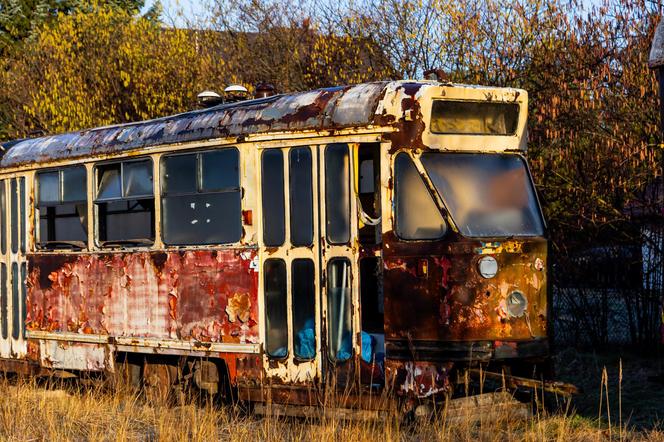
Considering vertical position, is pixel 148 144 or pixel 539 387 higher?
pixel 148 144

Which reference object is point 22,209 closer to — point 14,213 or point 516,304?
point 14,213

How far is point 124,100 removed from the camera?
23469mm

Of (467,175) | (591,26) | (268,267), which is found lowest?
(268,267)

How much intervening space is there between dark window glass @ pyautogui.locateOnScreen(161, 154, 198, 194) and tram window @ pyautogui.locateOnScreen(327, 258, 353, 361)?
1775 mm

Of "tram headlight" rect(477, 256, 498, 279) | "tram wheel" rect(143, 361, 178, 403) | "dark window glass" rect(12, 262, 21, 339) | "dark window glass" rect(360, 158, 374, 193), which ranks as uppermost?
"dark window glass" rect(360, 158, 374, 193)

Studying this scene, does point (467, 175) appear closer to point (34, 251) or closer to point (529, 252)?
point (529, 252)

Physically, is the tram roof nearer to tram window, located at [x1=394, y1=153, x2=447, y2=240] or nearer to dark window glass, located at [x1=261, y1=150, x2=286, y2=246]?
dark window glass, located at [x1=261, y1=150, x2=286, y2=246]

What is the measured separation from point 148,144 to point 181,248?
114 centimetres

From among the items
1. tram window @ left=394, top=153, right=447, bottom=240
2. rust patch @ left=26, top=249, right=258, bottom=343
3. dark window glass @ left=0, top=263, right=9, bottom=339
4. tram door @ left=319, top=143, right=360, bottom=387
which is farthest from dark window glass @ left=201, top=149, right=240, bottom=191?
dark window glass @ left=0, top=263, right=9, bottom=339

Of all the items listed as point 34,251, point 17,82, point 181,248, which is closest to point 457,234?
point 181,248

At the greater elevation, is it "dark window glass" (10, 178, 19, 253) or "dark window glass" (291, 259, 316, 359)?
"dark window glass" (10, 178, 19, 253)

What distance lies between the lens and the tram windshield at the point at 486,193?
8.34 meters

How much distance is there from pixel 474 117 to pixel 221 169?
2.35 m

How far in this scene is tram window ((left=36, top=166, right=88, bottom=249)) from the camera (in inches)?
424
